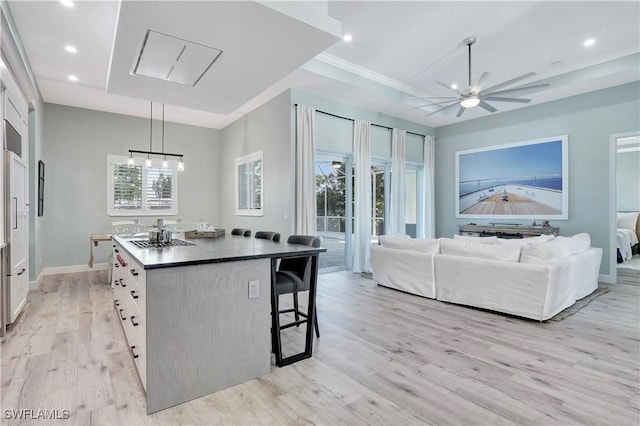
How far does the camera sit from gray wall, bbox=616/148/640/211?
8.63m

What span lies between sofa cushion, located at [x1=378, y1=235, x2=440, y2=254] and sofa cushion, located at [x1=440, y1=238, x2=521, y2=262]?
101 millimetres

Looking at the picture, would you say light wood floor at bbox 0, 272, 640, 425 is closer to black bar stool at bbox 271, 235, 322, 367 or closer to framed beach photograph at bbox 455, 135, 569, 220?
black bar stool at bbox 271, 235, 322, 367

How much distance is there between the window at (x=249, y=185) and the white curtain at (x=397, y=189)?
2683 mm

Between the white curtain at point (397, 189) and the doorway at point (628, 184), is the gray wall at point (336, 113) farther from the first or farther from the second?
the doorway at point (628, 184)

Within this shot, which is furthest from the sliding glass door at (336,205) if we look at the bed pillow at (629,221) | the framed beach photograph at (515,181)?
the bed pillow at (629,221)

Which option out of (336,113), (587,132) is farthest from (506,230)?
(336,113)

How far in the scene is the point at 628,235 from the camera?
721 centimetres

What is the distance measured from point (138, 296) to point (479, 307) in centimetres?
359

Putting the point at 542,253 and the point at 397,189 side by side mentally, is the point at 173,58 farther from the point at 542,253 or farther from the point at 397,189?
the point at 397,189

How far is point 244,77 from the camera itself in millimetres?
3408

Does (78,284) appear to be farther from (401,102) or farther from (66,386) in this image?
(401,102)

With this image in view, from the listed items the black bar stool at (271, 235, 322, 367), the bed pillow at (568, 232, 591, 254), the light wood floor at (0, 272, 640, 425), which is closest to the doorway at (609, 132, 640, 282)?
the bed pillow at (568, 232, 591, 254)

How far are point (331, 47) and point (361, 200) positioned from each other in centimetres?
270

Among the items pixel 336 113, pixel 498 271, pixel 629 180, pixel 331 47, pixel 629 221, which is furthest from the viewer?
pixel 629 180
